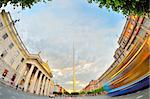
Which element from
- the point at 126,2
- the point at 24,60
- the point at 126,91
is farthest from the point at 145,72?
the point at 24,60

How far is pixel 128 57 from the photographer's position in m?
11.3

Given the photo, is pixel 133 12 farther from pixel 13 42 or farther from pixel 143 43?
pixel 13 42

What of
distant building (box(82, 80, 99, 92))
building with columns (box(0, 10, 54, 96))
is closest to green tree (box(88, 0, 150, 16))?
building with columns (box(0, 10, 54, 96))

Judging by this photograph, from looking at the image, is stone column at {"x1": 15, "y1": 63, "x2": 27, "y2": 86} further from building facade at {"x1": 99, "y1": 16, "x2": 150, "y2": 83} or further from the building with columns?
building facade at {"x1": 99, "y1": 16, "x2": 150, "y2": 83}

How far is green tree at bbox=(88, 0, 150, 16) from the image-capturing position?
9523 millimetres

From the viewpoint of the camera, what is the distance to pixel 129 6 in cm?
988

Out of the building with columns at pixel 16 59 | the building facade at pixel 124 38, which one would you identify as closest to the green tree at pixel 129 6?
the building facade at pixel 124 38

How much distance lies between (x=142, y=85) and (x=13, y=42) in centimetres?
652

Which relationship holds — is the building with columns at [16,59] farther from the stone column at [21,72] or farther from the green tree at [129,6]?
the green tree at [129,6]

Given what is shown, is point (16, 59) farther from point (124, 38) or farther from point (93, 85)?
point (124, 38)

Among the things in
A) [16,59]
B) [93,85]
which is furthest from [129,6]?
[93,85]

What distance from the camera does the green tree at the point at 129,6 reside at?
9523 millimetres

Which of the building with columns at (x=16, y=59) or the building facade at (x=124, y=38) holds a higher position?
the building facade at (x=124, y=38)

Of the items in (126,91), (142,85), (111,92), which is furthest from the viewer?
(111,92)
